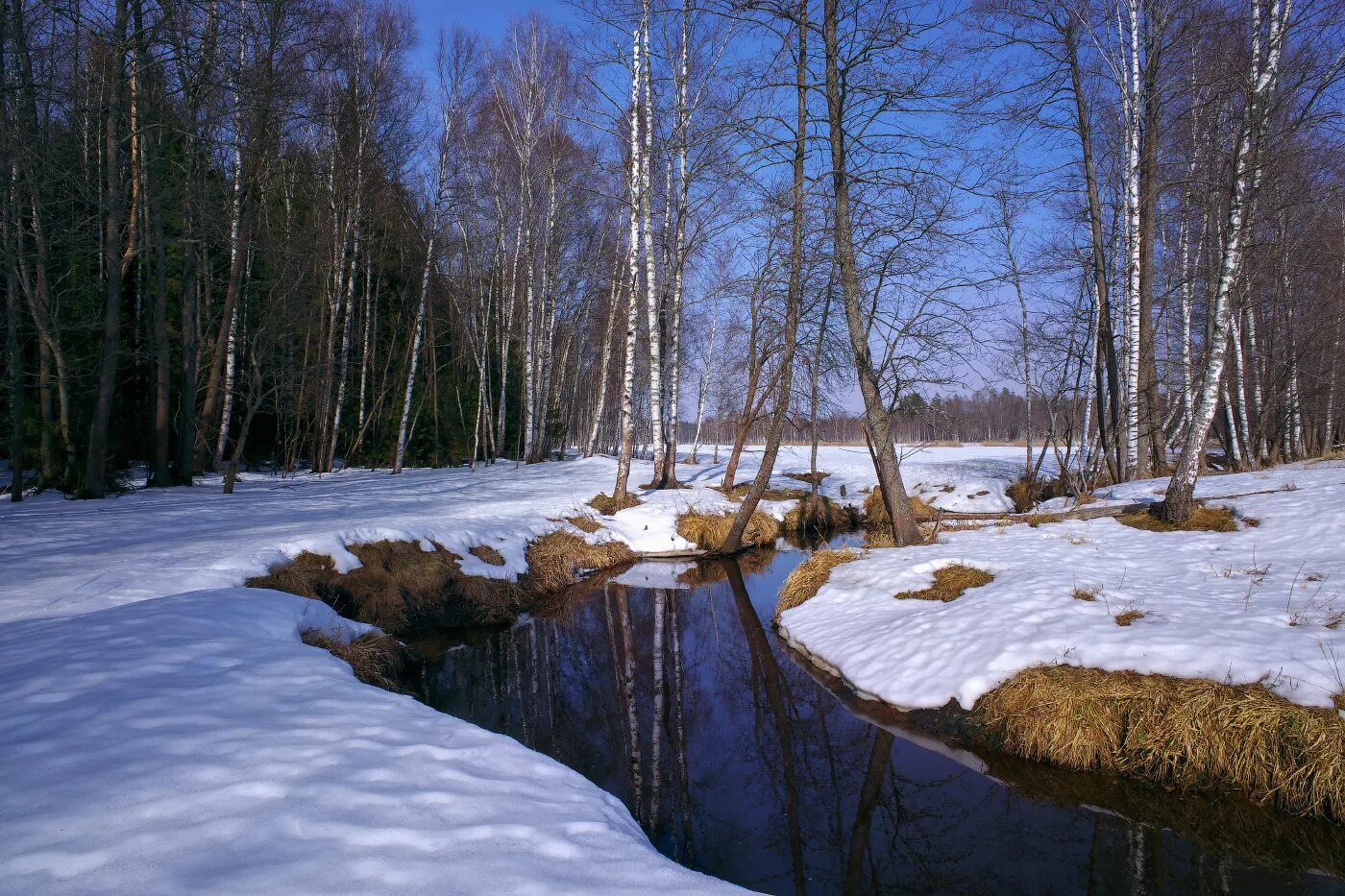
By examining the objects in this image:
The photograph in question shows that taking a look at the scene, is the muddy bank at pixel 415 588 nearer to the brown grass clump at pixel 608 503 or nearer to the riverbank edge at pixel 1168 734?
the brown grass clump at pixel 608 503

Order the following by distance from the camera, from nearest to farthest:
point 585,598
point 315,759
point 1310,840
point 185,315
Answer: point 315,759
point 1310,840
point 585,598
point 185,315

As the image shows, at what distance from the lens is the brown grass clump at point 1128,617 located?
5637 mm

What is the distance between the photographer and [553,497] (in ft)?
45.4

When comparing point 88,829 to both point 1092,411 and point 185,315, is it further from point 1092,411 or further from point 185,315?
point 1092,411

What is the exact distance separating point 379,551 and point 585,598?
301 cm

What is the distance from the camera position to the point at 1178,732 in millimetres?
4484

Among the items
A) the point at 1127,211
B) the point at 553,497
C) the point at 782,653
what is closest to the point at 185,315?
the point at 553,497

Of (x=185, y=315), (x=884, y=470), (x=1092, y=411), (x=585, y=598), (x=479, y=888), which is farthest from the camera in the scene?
(x=1092, y=411)

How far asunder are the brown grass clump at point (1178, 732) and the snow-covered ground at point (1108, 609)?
0.18 meters

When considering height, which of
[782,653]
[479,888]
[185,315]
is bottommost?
[782,653]

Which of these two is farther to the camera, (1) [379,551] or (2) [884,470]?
(2) [884,470]

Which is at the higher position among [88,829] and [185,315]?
[185,315]

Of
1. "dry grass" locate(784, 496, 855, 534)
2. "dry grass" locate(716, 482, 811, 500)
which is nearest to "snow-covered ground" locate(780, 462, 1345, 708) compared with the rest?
"dry grass" locate(716, 482, 811, 500)

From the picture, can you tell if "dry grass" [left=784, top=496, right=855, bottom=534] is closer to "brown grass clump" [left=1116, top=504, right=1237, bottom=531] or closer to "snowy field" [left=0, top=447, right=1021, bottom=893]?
"brown grass clump" [left=1116, top=504, right=1237, bottom=531]
